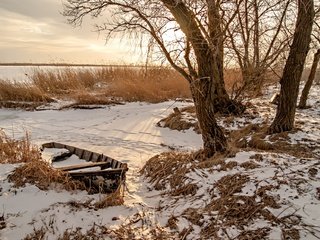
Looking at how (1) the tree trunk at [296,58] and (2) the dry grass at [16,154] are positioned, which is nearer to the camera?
(2) the dry grass at [16,154]

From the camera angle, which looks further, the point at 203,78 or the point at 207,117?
the point at 207,117

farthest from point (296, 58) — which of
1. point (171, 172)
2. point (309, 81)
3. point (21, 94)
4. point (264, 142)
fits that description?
point (21, 94)

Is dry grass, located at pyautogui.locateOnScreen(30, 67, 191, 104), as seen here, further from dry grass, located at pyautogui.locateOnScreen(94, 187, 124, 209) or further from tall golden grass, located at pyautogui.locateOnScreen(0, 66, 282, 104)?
dry grass, located at pyautogui.locateOnScreen(94, 187, 124, 209)

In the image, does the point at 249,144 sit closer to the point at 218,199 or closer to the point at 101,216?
the point at 218,199

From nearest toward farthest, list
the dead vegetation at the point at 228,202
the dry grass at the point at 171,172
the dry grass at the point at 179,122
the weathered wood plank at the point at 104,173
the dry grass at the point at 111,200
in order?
the dead vegetation at the point at 228,202
the dry grass at the point at 111,200
the dry grass at the point at 171,172
the weathered wood plank at the point at 104,173
the dry grass at the point at 179,122

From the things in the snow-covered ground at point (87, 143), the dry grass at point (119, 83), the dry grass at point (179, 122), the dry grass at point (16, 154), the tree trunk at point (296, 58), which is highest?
the tree trunk at point (296, 58)

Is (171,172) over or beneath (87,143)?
over

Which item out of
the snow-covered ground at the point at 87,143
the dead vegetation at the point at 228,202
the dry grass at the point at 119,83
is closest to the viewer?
the dead vegetation at the point at 228,202

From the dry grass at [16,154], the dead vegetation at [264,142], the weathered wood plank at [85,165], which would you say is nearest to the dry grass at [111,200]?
the weathered wood plank at [85,165]

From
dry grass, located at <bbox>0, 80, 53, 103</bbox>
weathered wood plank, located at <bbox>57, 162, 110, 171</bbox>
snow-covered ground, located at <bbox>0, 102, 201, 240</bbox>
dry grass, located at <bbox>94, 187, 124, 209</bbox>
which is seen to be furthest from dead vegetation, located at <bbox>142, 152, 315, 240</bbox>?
dry grass, located at <bbox>0, 80, 53, 103</bbox>

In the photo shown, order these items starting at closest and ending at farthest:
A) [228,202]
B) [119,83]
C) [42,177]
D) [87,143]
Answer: [228,202] < [42,177] < [87,143] < [119,83]

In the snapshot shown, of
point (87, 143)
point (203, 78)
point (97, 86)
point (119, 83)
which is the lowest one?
point (87, 143)

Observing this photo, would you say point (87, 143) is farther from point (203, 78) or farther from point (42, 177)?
point (203, 78)

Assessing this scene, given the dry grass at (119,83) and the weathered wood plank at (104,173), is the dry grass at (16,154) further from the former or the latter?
the dry grass at (119,83)
